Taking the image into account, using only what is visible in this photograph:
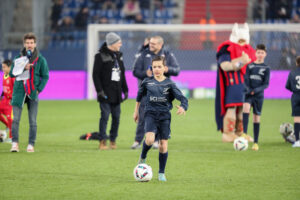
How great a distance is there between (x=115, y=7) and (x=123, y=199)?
23522 mm

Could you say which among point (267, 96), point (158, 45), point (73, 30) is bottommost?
point (267, 96)

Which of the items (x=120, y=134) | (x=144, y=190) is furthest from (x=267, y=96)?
(x=144, y=190)

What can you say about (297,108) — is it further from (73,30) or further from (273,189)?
(73,30)

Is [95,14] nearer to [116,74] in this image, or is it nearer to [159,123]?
[116,74]

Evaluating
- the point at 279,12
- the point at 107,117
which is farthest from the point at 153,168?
the point at 279,12

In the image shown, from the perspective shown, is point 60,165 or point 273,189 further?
point 60,165

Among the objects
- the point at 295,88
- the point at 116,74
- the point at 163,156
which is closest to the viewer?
the point at 163,156

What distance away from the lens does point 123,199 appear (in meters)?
6.80

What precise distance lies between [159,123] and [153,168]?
1.14m

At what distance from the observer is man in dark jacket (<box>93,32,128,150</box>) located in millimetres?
11234

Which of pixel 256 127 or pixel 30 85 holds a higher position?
pixel 30 85

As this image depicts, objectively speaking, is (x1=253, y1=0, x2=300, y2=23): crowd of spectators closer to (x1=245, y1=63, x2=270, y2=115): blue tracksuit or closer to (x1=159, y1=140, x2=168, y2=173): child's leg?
(x1=245, y1=63, x2=270, y2=115): blue tracksuit

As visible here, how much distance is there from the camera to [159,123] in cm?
824

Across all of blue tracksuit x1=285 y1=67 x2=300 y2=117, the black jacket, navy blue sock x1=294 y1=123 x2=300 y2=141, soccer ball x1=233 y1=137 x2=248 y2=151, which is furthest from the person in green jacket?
navy blue sock x1=294 y1=123 x2=300 y2=141
